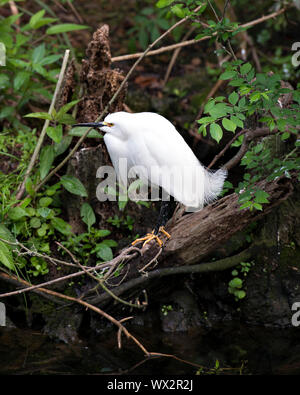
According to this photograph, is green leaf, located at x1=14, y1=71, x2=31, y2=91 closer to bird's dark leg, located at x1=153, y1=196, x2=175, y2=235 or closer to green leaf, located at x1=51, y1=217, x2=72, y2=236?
green leaf, located at x1=51, y1=217, x2=72, y2=236

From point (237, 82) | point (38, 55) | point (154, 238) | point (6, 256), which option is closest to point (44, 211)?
point (6, 256)

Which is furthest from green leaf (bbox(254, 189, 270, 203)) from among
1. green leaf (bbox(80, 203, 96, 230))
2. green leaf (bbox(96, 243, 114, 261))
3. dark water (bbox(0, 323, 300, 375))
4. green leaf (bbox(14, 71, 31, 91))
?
green leaf (bbox(14, 71, 31, 91))

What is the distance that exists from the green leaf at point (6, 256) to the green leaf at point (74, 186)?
624mm

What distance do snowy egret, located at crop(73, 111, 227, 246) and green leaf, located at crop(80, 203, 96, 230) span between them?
0.61m

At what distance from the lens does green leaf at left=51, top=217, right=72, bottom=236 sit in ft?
11.1

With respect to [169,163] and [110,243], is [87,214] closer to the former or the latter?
[110,243]

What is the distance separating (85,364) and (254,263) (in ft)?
4.52

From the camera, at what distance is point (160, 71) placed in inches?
227

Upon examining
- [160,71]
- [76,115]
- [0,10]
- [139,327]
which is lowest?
[139,327]

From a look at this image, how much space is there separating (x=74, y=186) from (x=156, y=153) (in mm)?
778

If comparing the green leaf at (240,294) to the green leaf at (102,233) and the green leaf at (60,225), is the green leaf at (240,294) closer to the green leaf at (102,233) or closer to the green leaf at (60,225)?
the green leaf at (102,233)

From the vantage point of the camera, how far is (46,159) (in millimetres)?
3342

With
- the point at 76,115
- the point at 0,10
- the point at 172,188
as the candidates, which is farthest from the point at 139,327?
the point at 0,10
